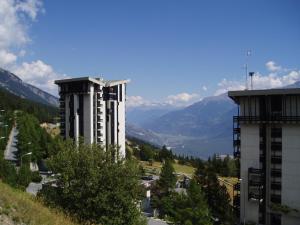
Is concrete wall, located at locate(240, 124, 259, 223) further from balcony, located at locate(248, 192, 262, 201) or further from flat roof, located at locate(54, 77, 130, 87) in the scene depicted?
flat roof, located at locate(54, 77, 130, 87)

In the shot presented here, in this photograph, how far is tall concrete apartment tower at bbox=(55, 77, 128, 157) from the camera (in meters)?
94.4

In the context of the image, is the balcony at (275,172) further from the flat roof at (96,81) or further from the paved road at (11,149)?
the paved road at (11,149)

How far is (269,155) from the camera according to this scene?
62.3 metres

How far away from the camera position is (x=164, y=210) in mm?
65125

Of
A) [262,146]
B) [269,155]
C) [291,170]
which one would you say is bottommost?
[291,170]

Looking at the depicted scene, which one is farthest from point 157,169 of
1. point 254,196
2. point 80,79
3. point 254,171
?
point 254,171

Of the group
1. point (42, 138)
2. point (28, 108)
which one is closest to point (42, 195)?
point (42, 138)

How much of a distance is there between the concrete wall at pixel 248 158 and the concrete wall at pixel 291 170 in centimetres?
376

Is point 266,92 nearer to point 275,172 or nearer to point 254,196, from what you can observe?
point 275,172

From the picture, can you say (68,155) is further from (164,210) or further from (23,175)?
(164,210)

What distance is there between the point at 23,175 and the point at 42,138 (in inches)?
1764

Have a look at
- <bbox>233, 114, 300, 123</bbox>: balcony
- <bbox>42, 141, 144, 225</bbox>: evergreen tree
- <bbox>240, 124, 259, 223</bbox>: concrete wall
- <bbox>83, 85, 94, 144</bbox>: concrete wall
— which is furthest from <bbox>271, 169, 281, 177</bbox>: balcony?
<bbox>83, 85, 94, 144</bbox>: concrete wall

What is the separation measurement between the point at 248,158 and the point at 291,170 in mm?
6145

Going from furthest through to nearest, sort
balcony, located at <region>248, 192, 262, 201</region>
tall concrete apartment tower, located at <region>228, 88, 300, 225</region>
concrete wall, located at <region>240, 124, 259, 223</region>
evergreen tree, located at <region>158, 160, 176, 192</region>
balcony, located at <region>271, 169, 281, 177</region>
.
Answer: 1. evergreen tree, located at <region>158, 160, 176, 192</region>
2. concrete wall, located at <region>240, 124, 259, 223</region>
3. balcony, located at <region>248, 192, 262, 201</region>
4. balcony, located at <region>271, 169, 281, 177</region>
5. tall concrete apartment tower, located at <region>228, 88, 300, 225</region>
